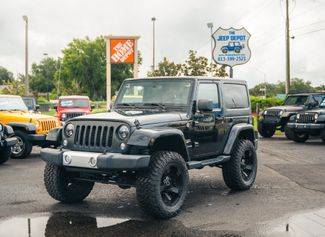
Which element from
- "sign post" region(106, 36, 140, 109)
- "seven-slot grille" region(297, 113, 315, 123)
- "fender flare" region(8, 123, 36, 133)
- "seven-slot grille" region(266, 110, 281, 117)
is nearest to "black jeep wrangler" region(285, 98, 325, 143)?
"seven-slot grille" region(297, 113, 315, 123)

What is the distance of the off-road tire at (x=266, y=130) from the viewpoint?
796 inches

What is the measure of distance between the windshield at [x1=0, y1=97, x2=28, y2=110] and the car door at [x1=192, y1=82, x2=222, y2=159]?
783cm

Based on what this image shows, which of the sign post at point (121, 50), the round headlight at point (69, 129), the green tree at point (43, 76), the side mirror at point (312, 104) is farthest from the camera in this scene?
the green tree at point (43, 76)

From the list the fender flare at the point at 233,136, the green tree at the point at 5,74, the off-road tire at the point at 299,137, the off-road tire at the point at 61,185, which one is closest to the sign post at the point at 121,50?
the off-road tire at the point at 299,137

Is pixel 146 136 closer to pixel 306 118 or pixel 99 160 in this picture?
pixel 99 160

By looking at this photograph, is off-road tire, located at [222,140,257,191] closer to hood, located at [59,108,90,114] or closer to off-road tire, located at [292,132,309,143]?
off-road tire, located at [292,132,309,143]

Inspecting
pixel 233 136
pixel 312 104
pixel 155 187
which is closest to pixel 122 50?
pixel 312 104

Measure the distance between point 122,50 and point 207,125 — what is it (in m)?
22.9

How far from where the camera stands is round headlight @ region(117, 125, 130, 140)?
21.2 feet

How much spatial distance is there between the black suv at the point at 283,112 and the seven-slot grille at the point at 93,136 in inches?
549

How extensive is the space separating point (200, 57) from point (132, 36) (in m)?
6.92

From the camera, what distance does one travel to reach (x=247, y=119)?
9.09 meters

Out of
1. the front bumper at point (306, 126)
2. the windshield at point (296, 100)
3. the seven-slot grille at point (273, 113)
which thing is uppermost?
the windshield at point (296, 100)

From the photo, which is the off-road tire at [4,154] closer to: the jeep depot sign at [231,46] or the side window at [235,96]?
the side window at [235,96]
